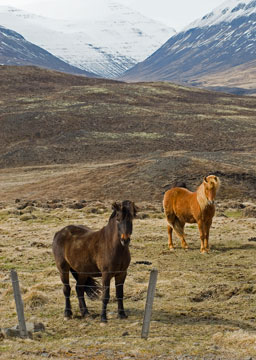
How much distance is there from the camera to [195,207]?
18391 millimetres

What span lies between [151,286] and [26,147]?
62.3m

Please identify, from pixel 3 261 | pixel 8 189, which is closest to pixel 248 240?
pixel 3 261

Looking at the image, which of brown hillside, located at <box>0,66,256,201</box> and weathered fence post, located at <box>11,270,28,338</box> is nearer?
weathered fence post, located at <box>11,270,28,338</box>

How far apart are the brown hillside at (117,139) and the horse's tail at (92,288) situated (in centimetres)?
2750

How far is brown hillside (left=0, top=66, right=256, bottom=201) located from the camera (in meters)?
43.0

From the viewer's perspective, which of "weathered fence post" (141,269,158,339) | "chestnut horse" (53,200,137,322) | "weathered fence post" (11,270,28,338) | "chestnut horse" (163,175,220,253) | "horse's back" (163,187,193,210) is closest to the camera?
"weathered fence post" (141,269,158,339)

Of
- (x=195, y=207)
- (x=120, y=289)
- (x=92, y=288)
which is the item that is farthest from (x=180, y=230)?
(x=120, y=289)

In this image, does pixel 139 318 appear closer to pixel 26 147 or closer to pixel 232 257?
pixel 232 257

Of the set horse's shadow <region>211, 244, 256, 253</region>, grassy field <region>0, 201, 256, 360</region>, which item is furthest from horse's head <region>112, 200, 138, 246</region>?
horse's shadow <region>211, 244, 256, 253</region>

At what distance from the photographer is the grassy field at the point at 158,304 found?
9250mm

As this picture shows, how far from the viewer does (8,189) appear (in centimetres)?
4628

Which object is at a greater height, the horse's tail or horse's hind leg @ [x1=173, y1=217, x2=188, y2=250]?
the horse's tail

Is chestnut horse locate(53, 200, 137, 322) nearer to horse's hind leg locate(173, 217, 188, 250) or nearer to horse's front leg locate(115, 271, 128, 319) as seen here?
horse's front leg locate(115, 271, 128, 319)

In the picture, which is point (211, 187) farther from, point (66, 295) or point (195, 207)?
point (66, 295)
